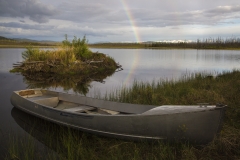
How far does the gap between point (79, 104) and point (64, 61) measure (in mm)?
12023

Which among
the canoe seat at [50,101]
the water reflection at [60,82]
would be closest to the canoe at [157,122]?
the canoe seat at [50,101]

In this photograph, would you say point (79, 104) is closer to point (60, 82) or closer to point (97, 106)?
Result: point (97, 106)

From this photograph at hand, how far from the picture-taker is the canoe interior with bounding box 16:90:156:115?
717 cm

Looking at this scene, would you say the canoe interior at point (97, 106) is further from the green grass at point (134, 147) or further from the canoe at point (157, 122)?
the green grass at point (134, 147)

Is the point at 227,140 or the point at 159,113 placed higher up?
the point at 159,113

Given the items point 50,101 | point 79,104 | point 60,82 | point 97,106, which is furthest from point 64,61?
point 97,106

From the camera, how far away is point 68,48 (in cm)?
2106

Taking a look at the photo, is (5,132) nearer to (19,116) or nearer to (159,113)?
(19,116)

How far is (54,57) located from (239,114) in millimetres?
16518

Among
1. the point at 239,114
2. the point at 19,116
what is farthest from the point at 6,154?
the point at 239,114

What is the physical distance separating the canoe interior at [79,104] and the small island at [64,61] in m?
9.46

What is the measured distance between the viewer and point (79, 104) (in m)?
8.52

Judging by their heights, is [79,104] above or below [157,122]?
below

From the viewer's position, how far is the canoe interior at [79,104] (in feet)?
23.5
